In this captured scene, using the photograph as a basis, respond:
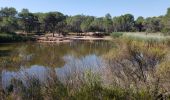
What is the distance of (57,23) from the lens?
282ft

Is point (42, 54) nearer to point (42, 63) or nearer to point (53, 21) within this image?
point (42, 63)

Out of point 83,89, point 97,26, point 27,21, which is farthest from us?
point 97,26

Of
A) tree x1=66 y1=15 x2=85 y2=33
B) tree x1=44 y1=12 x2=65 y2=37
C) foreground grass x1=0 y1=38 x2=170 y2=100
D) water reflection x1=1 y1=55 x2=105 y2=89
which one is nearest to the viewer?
foreground grass x1=0 y1=38 x2=170 y2=100

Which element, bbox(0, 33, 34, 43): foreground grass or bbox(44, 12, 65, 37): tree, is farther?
bbox(44, 12, 65, 37): tree

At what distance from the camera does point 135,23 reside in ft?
334

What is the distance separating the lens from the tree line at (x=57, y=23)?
79.1 m

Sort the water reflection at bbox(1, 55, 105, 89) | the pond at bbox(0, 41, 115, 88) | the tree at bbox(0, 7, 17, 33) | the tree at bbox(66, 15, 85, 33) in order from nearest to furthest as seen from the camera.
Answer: the water reflection at bbox(1, 55, 105, 89)
the pond at bbox(0, 41, 115, 88)
the tree at bbox(0, 7, 17, 33)
the tree at bbox(66, 15, 85, 33)

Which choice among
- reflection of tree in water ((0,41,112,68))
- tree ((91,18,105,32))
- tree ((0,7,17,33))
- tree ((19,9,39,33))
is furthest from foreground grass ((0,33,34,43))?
tree ((91,18,105,32))

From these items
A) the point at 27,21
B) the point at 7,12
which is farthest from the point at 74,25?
the point at 7,12

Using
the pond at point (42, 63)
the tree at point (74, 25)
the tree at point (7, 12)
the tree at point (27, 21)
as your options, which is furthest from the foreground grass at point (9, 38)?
the tree at point (74, 25)

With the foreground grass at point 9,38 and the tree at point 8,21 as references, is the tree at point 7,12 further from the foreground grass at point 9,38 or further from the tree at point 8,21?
the foreground grass at point 9,38

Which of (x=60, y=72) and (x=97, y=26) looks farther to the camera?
(x=97, y=26)

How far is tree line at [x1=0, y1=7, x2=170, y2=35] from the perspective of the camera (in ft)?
259

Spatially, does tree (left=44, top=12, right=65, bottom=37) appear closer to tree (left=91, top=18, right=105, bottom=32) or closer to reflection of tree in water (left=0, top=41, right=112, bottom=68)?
tree (left=91, top=18, right=105, bottom=32)
